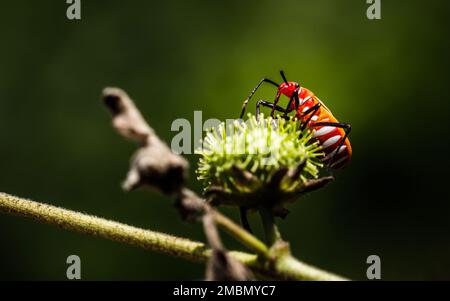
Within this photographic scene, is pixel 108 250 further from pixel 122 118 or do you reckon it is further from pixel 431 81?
pixel 122 118

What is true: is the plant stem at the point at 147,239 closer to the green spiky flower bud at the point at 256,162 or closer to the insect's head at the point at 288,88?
the green spiky flower bud at the point at 256,162


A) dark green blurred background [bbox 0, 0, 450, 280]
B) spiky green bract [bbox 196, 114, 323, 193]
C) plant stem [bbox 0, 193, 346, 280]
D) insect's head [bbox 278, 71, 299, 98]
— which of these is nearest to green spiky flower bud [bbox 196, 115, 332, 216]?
spiky green bract [bbox 196, 114, 323, 193]

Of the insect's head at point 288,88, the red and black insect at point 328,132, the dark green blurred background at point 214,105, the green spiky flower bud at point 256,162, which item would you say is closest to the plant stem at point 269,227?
the green spiky flower bud at point 256,162

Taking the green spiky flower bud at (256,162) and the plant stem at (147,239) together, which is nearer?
the plant stem at (147,239)

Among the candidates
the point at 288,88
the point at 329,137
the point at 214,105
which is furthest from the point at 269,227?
the point at 214,105

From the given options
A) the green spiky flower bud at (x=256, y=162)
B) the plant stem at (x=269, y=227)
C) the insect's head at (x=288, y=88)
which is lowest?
the plant stem at (x=269, y=227)

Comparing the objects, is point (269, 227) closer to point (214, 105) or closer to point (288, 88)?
point (288, 88)
